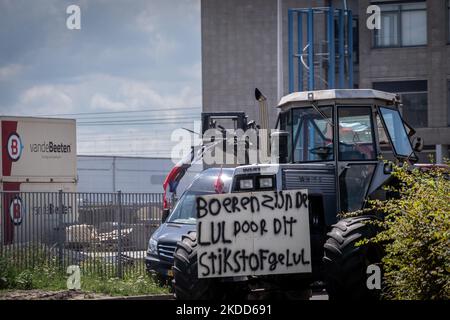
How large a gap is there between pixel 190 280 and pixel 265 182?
1708 mm

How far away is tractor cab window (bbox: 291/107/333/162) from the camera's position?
43.0 ft

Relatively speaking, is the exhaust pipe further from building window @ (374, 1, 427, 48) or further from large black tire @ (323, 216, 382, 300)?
building window @ (374, 1, 427, 48)

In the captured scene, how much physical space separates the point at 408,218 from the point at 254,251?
2.03 metres

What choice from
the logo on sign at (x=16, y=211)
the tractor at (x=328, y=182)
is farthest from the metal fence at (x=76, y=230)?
the tractor at (x=328, y=182)

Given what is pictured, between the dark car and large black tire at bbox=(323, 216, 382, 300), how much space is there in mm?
5267

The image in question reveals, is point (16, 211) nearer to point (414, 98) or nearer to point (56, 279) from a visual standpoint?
point (56, 279)

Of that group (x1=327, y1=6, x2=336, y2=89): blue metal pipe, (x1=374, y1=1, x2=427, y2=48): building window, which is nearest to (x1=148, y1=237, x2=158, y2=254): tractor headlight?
(x1=327, y1=6, x2=336, y2=89): blue metal pipe

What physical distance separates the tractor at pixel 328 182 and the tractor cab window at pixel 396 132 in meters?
0.02

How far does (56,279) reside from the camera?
56.3 ft

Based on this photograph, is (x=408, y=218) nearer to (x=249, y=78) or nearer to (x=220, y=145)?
(x=220, y=145)

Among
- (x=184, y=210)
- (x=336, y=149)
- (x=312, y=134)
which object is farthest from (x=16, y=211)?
(x=336, y=149)

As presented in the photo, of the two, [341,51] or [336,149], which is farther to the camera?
[341,51]

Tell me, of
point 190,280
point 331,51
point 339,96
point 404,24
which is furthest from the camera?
point 404,24
